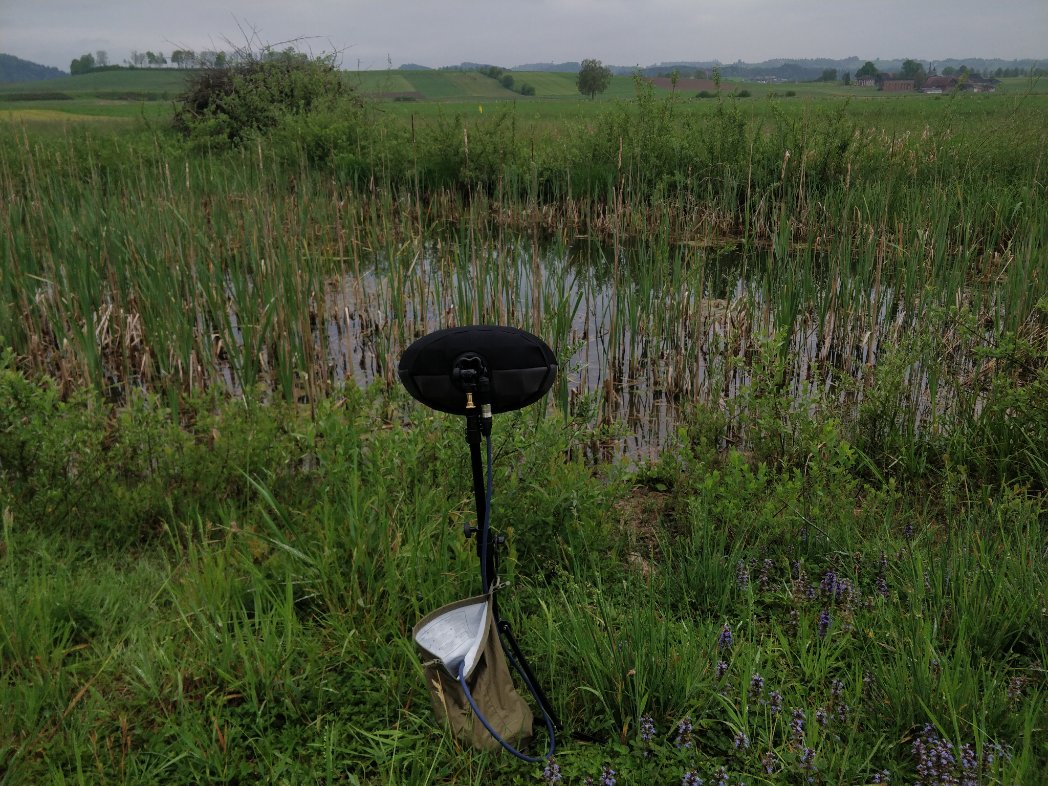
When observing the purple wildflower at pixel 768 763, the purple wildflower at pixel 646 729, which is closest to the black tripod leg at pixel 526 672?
the purple wildflower at pixel 646 729

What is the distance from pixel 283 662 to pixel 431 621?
62cm

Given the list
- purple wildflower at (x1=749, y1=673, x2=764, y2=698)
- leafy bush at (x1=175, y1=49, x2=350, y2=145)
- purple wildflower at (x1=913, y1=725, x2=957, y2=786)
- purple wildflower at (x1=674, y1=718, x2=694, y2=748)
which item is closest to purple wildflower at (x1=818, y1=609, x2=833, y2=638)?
purple wildflower at (x1=749, y1=673, x2=764, y2=698)

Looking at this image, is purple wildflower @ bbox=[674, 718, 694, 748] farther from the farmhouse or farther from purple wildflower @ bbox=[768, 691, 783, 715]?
the farmhouse

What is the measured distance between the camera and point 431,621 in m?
2.07

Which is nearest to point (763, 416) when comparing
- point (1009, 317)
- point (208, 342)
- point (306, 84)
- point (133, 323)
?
point (1009, 317)

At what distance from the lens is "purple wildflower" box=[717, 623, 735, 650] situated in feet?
7.98

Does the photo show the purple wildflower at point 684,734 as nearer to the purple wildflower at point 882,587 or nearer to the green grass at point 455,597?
the green grass at point 455,597

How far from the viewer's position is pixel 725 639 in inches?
96.5

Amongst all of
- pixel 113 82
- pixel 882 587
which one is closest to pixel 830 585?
pixel 882 587

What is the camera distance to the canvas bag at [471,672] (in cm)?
201

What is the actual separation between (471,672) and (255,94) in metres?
13.5

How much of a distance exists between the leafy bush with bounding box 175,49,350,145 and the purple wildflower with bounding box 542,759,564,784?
12.2 meters

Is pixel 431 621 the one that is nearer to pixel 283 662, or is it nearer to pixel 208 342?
pixel 283 662

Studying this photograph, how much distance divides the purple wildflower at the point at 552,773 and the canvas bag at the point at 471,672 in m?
0.11
